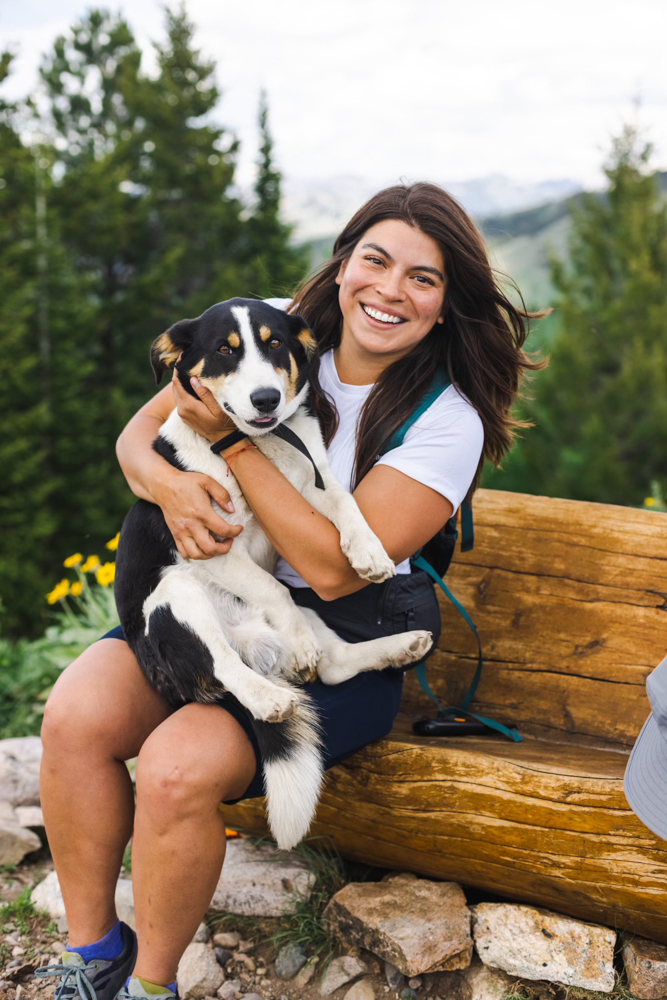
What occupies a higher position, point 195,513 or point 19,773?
point 195,513

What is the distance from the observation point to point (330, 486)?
2.07 m

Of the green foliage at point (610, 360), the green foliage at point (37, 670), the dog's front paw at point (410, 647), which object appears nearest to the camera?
the dog's front paw at point (410, 647)

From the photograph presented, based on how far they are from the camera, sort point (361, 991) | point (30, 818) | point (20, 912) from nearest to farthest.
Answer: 1. point (361, 991)
2. point (20, 912)
3. point (30, 818)

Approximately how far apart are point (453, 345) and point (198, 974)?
177 cm

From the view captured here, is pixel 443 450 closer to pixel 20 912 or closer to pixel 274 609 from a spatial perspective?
pixel 274 609

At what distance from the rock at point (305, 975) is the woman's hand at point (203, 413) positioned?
1.37 metres

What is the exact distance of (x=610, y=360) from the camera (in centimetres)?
1227

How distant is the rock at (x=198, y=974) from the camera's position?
206 centimetres

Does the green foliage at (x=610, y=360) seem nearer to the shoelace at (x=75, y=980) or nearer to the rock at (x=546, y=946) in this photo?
the rock at (x=546, y=946)

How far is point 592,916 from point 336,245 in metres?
1.89

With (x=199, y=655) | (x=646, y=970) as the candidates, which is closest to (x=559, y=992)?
(x=646, y=970)

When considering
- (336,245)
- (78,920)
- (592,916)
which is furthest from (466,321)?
(78,920)

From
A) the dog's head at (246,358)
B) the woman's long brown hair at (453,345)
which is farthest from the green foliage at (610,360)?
the dog's head at (246,358)

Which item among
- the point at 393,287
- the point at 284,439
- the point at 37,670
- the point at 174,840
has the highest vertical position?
the point at 393,287
